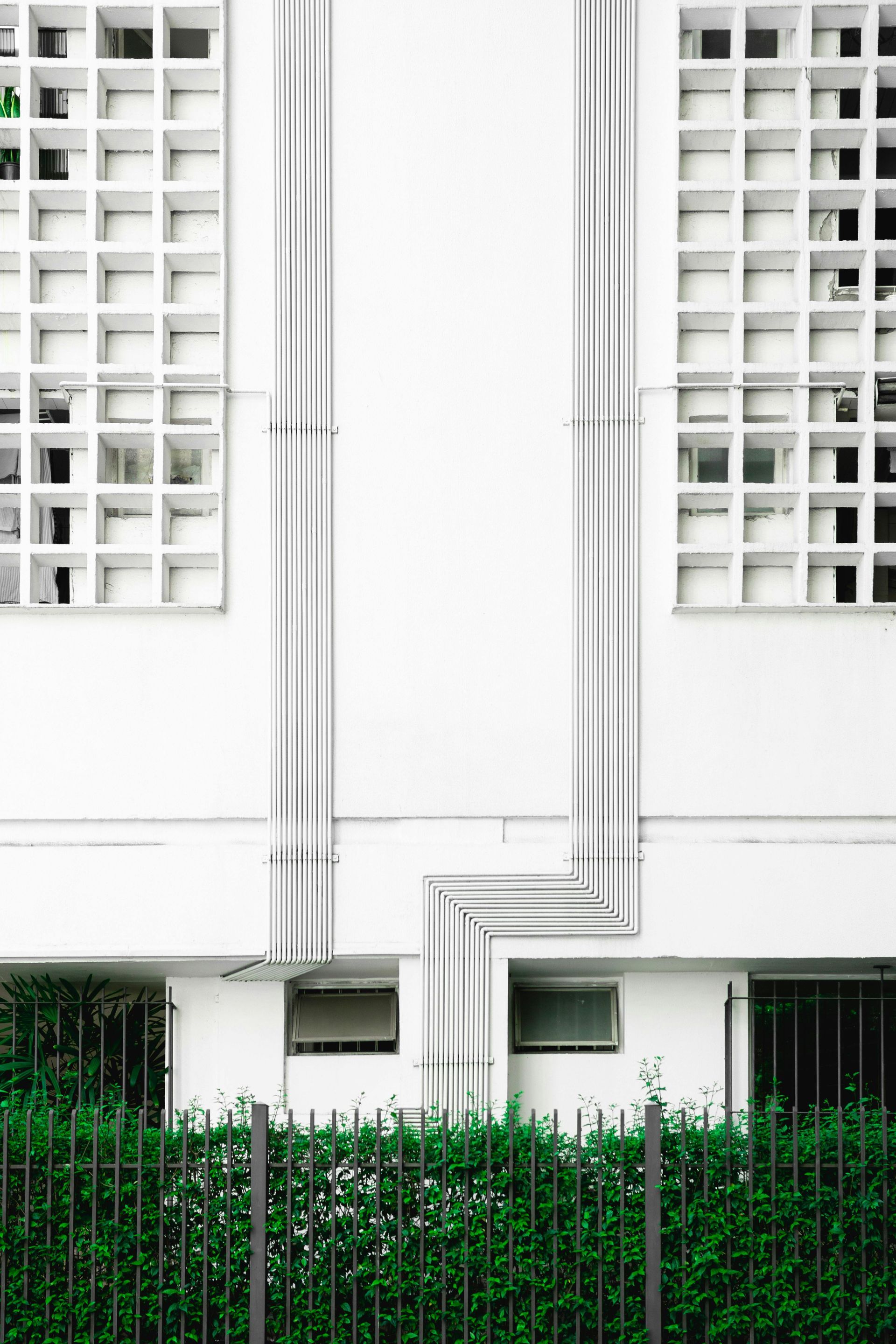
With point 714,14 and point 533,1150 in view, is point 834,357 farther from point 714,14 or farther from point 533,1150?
point 533,1150

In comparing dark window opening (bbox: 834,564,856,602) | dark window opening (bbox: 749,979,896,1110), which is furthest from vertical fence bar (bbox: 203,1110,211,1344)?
dark window opening (bbox: 834,564,856,602)

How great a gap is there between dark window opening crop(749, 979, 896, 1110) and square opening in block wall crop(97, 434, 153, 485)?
5.74 m

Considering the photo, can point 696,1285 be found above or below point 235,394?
below

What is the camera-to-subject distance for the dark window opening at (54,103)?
714 cm

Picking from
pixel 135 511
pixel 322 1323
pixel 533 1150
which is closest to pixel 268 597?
pixel 135 511

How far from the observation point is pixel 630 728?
6.76 meters

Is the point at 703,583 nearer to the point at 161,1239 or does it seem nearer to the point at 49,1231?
the point at 161,1239

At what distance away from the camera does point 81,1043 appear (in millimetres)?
7227

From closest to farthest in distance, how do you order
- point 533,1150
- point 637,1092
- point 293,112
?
point 533,1150, point 293,112, point 637,1092

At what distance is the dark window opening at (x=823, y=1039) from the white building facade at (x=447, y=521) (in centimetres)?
80

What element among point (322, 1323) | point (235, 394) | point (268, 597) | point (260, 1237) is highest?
point (235, 394)

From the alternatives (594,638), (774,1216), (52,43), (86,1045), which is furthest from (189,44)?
(774,1216)

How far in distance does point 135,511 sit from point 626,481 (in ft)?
11.2

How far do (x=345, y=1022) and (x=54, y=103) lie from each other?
685cm
